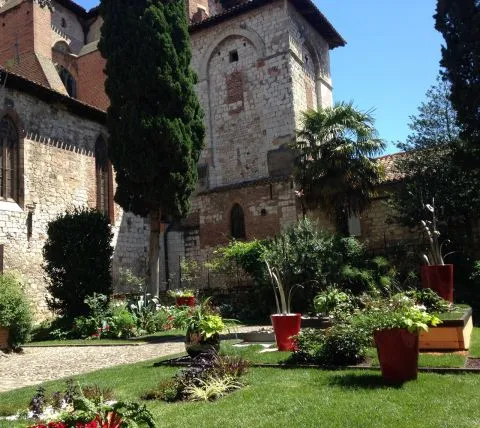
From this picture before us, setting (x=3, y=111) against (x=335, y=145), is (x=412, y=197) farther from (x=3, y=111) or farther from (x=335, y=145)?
(x=3, y=111)

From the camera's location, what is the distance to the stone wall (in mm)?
16250

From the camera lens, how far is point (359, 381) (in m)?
5.70

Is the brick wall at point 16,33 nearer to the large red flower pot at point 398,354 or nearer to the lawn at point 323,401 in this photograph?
the lawn at point 323,401

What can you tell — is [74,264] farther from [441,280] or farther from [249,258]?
[441,280]

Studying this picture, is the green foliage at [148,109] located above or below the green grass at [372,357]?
above

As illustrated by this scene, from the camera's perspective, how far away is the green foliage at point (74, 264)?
14.9 metres

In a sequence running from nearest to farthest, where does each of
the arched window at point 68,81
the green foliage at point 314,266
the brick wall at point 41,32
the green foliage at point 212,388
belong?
the green foliage at point 212,388
the green foliage at point 314,266
the brick wall at point 41,32
the arched window at point 68,81

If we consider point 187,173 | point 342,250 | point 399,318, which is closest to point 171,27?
point 187,173

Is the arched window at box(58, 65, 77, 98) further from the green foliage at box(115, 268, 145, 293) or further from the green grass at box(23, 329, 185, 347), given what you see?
the green grass at box(23, 329, 185, 347)

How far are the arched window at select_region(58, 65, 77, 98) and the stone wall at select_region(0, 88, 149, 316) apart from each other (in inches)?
339

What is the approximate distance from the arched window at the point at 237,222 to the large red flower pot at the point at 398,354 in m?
17.1

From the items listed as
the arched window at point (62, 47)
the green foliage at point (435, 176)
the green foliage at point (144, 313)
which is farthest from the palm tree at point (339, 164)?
the arched window at point (62, 47)

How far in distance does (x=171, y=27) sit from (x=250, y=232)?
9.77 meters

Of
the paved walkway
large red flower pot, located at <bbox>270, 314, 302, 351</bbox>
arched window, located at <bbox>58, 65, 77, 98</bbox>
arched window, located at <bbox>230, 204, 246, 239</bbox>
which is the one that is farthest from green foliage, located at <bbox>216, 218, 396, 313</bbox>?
arched window, located at <bbox>58, 65, 77, 98</bbox>
